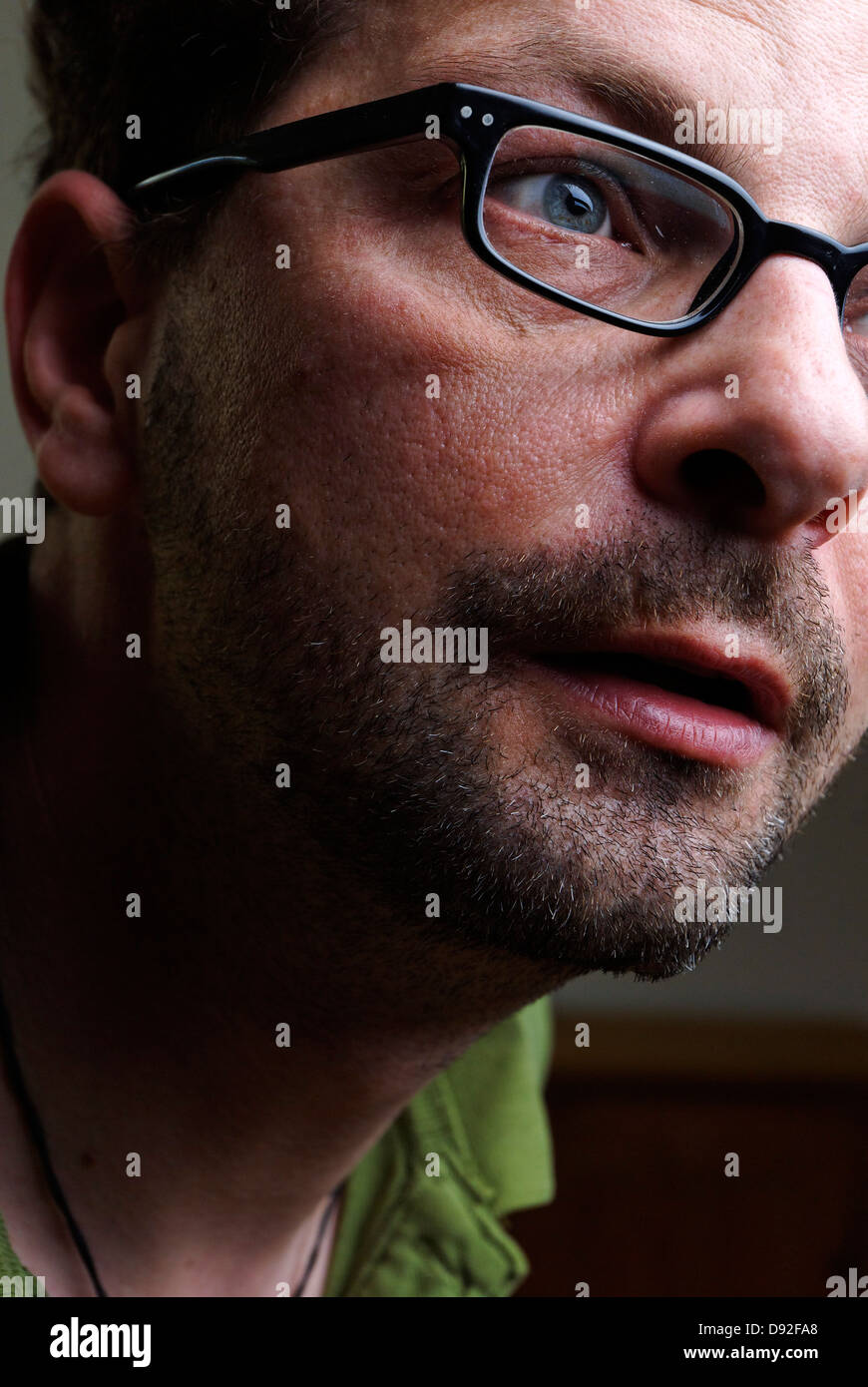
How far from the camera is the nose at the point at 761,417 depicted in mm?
693

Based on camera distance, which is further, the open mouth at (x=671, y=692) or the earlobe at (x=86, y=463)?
the earlobe at (x=86, y=463)

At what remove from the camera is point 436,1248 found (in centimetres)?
125

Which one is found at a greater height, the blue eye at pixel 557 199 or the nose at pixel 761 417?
the blue eye at pixel 557 199

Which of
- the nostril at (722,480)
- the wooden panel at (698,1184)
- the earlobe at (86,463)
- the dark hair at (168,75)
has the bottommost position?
the wooden panel at (698,1184)

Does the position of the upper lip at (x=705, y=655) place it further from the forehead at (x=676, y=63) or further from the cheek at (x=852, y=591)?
the forehead at (x=676, y=63)

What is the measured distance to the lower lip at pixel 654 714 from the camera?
729 mm

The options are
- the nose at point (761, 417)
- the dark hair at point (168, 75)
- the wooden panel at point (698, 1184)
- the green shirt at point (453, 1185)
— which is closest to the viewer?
the nose at point (761, 417)

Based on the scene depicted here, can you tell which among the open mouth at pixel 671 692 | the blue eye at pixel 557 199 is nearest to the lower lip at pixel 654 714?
the open mouth at pixel 671 692

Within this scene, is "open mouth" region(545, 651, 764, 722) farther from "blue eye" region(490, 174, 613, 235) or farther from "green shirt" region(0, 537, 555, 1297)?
"green shirt" region(0, 537, 555, 1297)

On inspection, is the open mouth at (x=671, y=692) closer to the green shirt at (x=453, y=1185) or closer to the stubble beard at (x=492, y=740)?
the stubble beard at (x=492, y=740)

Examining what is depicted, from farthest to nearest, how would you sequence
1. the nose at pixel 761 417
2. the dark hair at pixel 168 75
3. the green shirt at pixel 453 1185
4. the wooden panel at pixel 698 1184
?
1. the wooden panel at pixel 698 1184
2. the green shirt at pixel 453 1185
3. the dark hair at pixel 168 75
4. the nose at pixel 761 417

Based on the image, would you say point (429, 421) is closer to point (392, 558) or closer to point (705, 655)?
point (392, 558)

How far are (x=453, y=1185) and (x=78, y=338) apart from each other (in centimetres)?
89

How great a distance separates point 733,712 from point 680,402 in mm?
197
